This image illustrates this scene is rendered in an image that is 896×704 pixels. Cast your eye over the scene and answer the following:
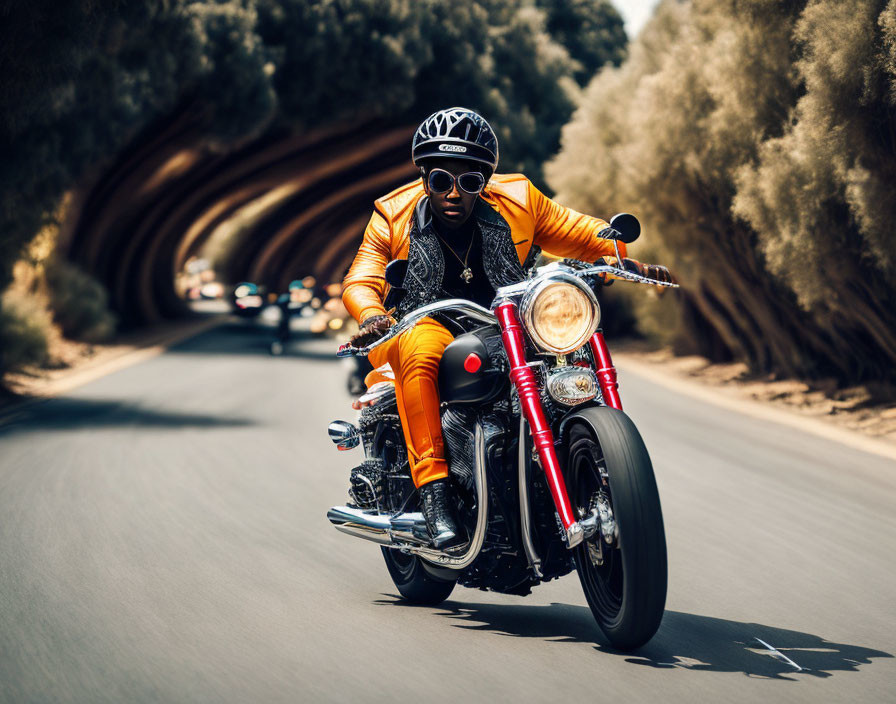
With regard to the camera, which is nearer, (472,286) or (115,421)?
(472,286)

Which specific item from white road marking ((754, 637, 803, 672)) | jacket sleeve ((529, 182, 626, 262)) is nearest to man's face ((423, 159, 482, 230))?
jacket sleeve ((529, 182, 626, 262))

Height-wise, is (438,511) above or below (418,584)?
above

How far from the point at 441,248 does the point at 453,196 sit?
10.6 inches

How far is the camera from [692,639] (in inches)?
213

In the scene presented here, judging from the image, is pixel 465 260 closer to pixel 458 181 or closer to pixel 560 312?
pixel 458 181

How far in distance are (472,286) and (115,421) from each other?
32.5 feet

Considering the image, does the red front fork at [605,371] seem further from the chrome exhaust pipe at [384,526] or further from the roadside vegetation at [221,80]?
the roadside vegetation at [221,80]

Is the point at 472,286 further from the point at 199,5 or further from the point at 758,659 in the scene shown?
the point at 199,5

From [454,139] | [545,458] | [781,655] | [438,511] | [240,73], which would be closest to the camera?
[545,458]

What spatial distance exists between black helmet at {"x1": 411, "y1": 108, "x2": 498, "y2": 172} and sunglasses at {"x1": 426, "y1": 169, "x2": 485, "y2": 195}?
0.07m

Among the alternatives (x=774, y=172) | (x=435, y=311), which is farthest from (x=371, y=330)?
(x=774, y=172)

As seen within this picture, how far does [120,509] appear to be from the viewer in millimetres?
8891

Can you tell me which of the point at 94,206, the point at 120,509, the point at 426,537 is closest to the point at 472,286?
the point at 426,537

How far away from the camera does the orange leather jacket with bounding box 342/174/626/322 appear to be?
5.81 m
